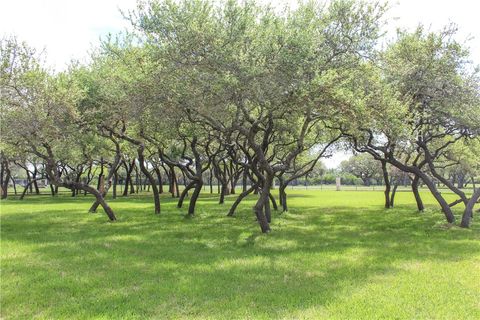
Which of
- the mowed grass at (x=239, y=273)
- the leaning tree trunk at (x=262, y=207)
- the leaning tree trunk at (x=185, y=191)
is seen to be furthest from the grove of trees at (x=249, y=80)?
the leaning tree trunk at (x=185, y=191)

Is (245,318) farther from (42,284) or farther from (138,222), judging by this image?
(138,222)

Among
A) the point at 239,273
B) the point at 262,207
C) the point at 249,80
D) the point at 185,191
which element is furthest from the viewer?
the point at 185,191

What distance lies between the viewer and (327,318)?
6164mm

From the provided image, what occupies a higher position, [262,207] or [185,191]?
[185,191]

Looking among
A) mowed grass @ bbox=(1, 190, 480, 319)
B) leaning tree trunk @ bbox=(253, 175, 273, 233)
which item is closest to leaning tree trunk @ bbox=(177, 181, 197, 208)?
mowed grass @ bbox=(1, 190, 480, 319)

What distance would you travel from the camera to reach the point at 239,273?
9.01 metres

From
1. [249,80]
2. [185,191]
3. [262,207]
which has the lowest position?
[262,207]

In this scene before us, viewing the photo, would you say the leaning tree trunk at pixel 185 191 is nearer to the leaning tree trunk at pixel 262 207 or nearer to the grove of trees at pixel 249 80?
the grove of trees at pixel 249 80

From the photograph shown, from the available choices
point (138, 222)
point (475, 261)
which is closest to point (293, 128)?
point (138, 222)

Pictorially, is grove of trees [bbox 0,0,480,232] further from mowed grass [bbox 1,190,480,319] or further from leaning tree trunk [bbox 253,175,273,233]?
mowed grass [bbox 1,190,480,319]

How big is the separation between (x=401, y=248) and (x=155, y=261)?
24.9 feet

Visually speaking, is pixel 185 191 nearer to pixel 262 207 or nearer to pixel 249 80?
pixel 262 207

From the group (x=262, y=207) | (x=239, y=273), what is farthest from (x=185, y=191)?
(x=239, y=273)

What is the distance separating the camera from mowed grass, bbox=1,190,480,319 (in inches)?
261
